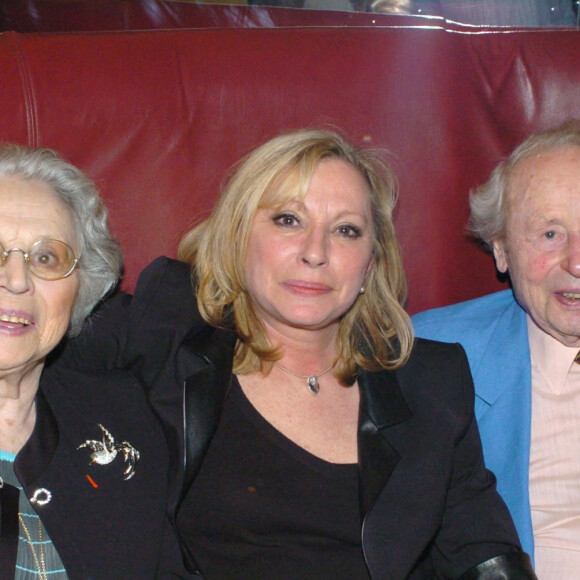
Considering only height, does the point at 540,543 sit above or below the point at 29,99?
below

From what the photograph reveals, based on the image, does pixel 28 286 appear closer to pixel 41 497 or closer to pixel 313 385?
pixel 41 497

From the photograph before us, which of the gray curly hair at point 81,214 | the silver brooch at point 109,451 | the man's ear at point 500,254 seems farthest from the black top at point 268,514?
the man's ear at point 500,254

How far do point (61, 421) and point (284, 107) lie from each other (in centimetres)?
98

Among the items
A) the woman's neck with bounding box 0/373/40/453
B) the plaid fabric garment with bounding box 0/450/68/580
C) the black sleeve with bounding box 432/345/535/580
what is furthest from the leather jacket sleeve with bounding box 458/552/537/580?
the woman's neck with bounding box 0/373/40/453

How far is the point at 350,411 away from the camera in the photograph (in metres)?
2.03

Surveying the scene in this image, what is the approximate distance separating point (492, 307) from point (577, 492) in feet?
1.65

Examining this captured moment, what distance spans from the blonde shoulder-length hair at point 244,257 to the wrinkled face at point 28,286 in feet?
1.25

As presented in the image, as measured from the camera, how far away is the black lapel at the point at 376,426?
188 centimetres

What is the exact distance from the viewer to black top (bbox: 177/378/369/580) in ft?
5.99

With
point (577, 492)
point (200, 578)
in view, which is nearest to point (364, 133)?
point (577, 492)

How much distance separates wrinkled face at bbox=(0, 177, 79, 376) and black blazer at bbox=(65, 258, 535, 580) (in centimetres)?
25

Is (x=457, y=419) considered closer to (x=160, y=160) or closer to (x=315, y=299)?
(x=315, y=299)

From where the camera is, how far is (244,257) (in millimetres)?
1995

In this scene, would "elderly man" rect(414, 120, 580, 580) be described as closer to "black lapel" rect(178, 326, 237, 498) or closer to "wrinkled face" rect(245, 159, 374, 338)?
"wrinkled face" rect(245, 159, 374, 338)
